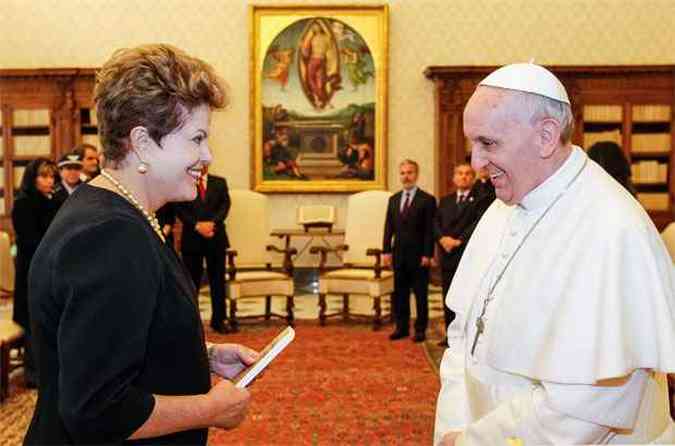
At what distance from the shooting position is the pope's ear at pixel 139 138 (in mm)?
1682

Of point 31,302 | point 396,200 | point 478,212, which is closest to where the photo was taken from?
point 31,302

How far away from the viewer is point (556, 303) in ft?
6.58

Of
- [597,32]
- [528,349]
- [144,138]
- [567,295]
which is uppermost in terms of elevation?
[597,32]

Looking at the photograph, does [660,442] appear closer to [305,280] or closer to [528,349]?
[528,349]

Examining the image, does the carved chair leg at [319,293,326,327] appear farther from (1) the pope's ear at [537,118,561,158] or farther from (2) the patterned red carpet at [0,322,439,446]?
(1) the pope's ear at [537,118,561,158]

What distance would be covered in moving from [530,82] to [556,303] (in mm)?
602

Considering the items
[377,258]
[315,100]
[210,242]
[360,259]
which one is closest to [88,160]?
[210,242]

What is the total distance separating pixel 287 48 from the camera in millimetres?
12219

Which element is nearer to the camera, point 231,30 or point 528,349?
point 528,349

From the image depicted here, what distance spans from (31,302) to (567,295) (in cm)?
126

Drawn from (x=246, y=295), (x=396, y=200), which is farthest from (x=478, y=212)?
(x=246, y=295)

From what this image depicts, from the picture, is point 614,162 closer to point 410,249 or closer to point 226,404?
point 410,249

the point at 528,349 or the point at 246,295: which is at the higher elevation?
the point at 528,349

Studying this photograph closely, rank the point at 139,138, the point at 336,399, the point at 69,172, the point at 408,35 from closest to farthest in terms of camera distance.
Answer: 1. the point at 139,138
2. the point at 336,399
3. the point at 69,172
4. the point at 408,35
